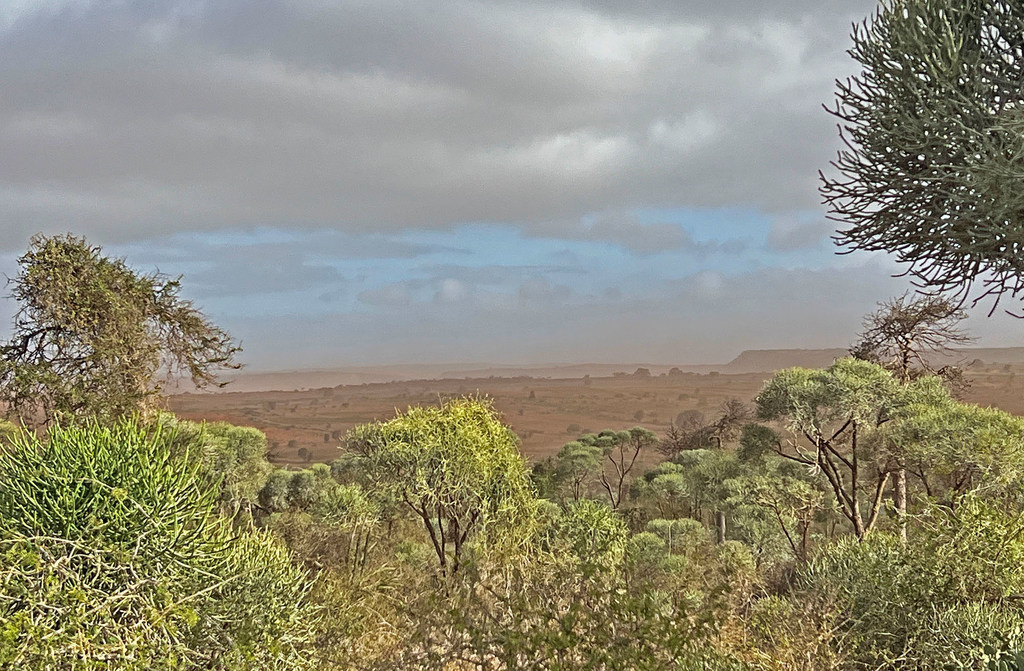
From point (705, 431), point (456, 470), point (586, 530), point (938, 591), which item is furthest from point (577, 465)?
point (938, 591)

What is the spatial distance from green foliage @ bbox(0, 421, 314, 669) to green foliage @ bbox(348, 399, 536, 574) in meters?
5.36

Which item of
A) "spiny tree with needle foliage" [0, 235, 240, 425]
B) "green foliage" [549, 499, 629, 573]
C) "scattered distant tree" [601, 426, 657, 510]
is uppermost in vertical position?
"spiny tree with needle foliage" [0, 235, 240, 425]

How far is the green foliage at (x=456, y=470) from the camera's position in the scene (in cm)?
1110

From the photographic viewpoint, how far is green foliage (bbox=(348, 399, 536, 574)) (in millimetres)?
11102

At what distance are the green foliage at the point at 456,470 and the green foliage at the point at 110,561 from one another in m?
5.36

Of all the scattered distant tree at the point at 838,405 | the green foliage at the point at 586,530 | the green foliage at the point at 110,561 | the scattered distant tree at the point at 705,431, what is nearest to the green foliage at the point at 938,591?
the green foliage at the point at 586,530

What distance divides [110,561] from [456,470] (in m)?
6.57

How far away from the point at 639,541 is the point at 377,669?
1338 centimetres

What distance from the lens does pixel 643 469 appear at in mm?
32250

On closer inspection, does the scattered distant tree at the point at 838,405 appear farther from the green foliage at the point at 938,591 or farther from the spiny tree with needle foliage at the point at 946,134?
the spiny tree with needle foliage at the point at 946,134

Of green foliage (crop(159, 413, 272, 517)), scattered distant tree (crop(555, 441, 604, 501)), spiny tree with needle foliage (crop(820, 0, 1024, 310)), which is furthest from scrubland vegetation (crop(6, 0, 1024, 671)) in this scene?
scattered distant tree (crop(555, 441, 604, 501))

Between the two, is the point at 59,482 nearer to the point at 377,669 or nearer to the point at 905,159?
the point at 377,669

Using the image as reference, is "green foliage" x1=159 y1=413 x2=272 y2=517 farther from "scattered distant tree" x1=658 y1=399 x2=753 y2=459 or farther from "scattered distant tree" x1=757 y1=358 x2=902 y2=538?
"scattered distant tree" x1=658 y1=399 x2=753 y2=459

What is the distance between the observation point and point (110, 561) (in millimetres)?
4996
